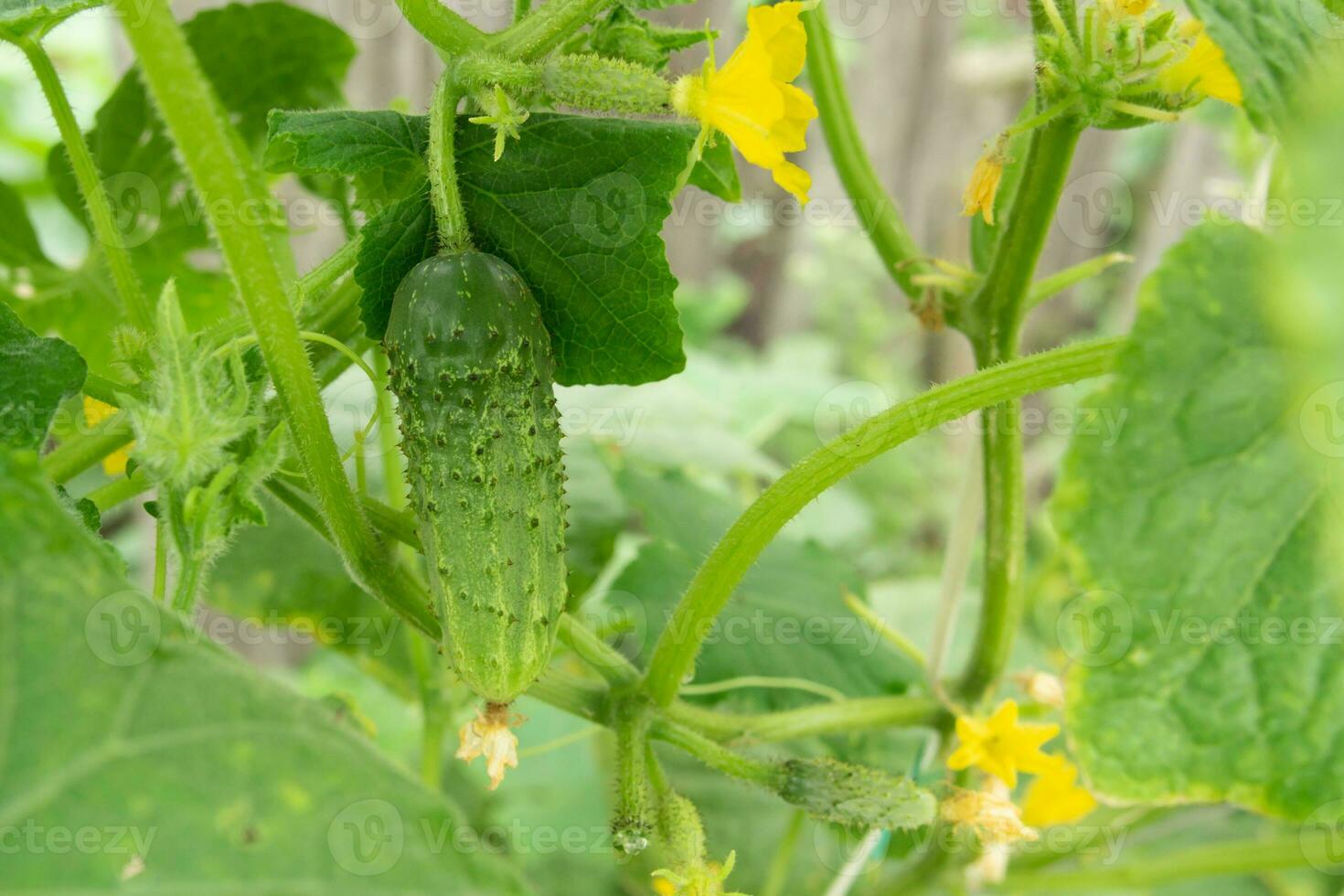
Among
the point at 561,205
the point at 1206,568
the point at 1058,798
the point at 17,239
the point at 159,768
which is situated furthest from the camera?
the point at 17,239

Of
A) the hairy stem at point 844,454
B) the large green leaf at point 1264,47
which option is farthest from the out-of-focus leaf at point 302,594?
the large green leaf at point 1264,47

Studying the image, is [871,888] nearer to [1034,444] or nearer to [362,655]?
[362,655]

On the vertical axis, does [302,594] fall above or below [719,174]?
below

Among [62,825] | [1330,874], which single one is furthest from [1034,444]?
[62,825]

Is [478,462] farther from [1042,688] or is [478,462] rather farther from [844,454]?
[1042,688]

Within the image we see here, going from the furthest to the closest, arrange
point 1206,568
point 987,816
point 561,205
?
point 987,816 → point 561,205 → point 1206,568

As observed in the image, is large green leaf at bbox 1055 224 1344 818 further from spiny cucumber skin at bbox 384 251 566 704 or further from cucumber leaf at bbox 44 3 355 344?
cucumber leaf at bbox 44 3 355 344

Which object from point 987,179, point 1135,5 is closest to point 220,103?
point 987,179
